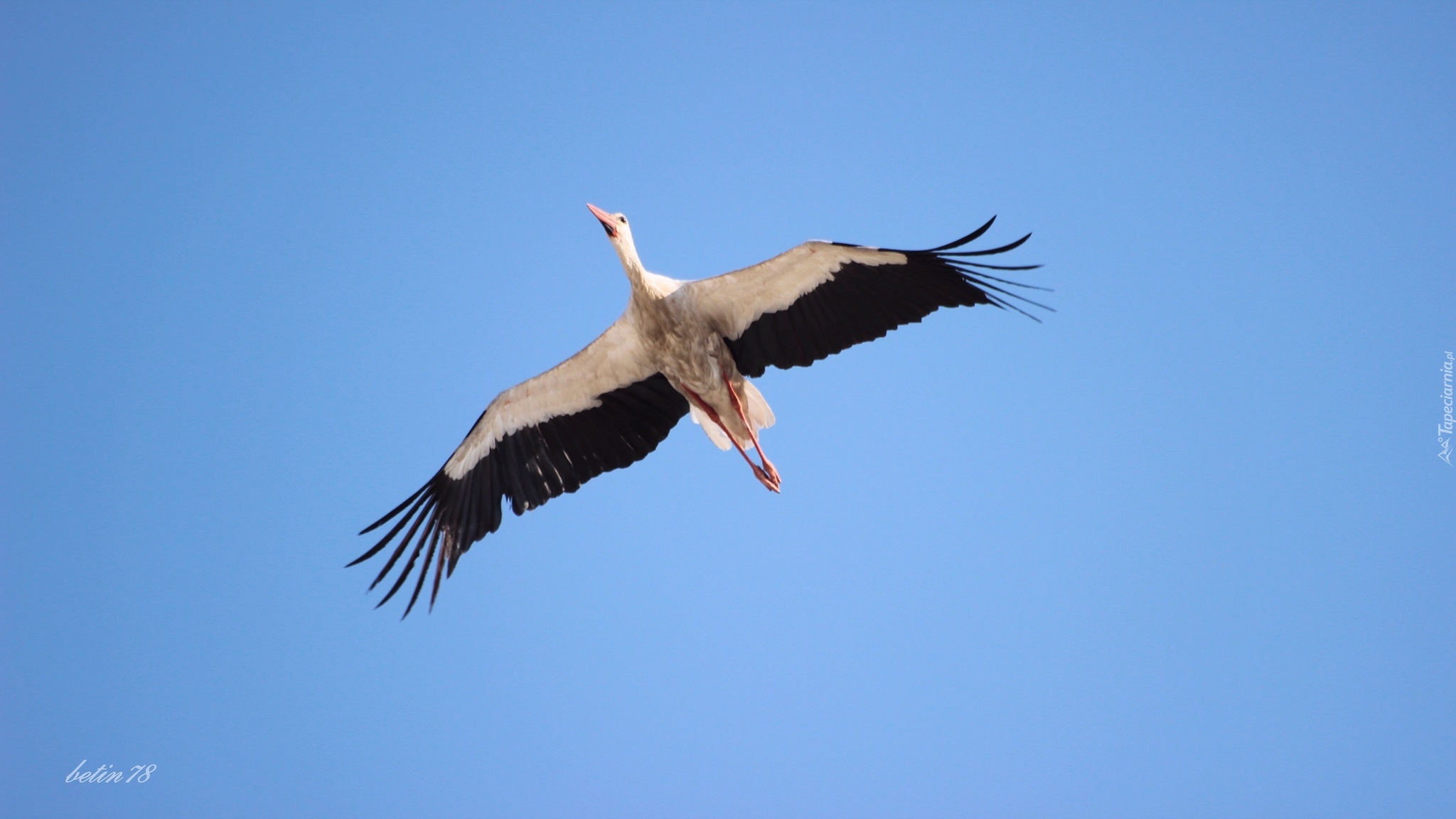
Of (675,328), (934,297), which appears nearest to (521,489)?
(675,328)

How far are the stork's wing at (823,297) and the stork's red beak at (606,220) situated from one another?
70 centimetres

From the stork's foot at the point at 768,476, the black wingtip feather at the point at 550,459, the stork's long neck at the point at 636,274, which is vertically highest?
the stork's long neck at the point at 636,274

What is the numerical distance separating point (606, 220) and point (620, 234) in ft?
0.58

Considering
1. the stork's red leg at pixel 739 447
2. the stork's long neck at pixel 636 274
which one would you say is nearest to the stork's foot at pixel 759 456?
the stork's red leg at pixel 739 447

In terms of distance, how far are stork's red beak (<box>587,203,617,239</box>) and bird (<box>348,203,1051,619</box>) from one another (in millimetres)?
13

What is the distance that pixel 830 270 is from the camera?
324 inches

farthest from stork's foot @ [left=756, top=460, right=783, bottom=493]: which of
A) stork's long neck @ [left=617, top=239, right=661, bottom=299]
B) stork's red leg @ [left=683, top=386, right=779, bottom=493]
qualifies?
stork's long neck @ [left=617, top=239, right=661, bottom=299]

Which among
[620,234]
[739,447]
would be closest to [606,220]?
[620,234]

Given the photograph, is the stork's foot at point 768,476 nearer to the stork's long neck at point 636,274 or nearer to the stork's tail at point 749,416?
the stork's tail at point 749,416

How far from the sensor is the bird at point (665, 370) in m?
8.14

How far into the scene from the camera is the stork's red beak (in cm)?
848

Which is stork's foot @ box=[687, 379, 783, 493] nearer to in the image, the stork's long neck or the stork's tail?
the stork's tail

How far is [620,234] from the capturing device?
8.47 meters

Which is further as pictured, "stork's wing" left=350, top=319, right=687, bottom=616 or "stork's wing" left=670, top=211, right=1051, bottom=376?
"stork's wing" left=350, top=319, right=687, bottom=616
